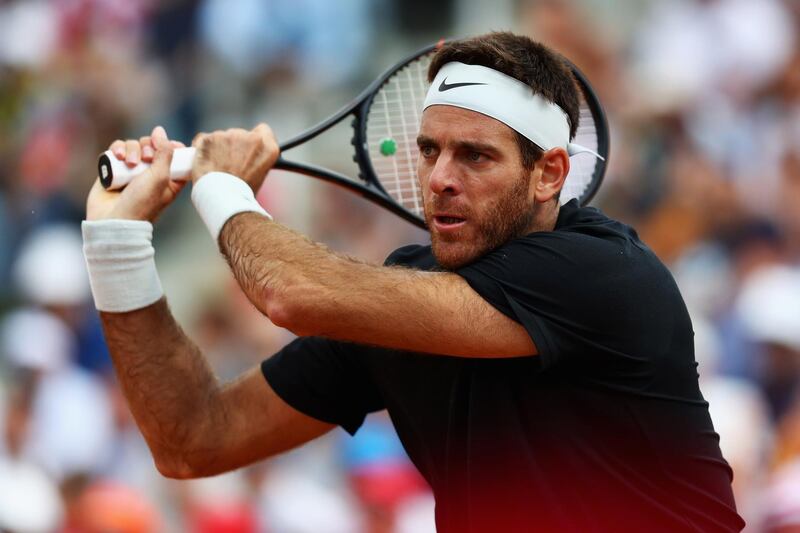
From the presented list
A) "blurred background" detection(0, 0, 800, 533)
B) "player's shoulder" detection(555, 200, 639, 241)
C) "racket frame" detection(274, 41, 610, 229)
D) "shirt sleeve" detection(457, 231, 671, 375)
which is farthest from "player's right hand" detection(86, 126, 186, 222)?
"blurred background" detection(0, 0, 800, 533)

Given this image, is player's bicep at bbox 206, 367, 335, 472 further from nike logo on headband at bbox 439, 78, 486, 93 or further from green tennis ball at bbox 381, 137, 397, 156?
nike logo on headband at bbox 439, 78, 486, 93

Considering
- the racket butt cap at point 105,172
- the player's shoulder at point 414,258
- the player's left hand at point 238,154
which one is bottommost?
the racket butt cap at point 105,172

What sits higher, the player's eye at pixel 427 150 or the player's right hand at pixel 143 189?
the player's eye at pixel 427 150

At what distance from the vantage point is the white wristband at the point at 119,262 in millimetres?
3475

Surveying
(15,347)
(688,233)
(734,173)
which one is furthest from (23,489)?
(734,173)

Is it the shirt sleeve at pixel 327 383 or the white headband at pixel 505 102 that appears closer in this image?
the white headband at pixel 505 102

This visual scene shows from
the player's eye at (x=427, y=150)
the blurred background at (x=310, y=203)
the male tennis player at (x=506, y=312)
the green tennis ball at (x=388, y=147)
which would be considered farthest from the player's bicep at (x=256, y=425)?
the blurred background at (x=310, y=203)

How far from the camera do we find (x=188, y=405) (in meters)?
3.67

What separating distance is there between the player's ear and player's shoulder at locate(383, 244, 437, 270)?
1.17ft

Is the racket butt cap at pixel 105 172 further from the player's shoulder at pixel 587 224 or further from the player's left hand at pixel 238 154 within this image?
the player's shoulder at pixel 587 224

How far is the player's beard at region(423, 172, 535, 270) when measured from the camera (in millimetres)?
3209

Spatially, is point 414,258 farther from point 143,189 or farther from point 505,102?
point 143,189

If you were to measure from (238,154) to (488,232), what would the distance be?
0.73 metres

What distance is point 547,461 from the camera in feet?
10.3
